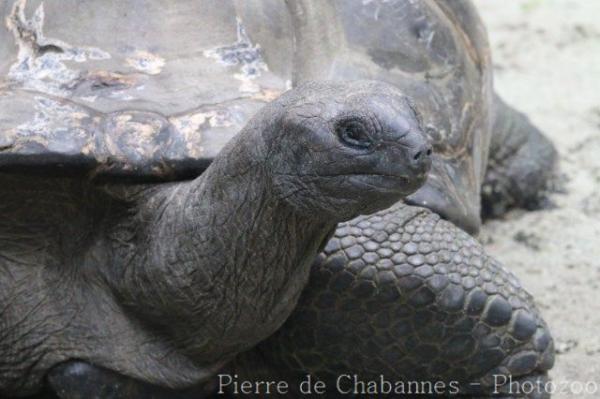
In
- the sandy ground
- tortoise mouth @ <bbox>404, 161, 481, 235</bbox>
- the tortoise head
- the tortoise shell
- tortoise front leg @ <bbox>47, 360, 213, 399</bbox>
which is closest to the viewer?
the tortoise head

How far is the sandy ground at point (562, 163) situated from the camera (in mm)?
5453

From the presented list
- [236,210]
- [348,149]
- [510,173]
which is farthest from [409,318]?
[510,173]

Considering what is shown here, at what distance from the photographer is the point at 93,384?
4281 mm

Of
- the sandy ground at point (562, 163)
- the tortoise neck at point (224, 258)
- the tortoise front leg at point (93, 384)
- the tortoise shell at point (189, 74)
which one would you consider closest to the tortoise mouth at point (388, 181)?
the tortoise neck at point (224, 258)

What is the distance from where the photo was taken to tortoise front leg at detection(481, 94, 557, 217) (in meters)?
6.76

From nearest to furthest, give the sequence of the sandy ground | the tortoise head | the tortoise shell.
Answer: the tortoise head
the tortoise shell
the sandy ground

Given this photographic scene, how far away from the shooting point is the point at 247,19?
175 inches

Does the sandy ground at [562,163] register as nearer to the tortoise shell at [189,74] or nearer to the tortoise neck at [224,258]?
the tortoise shell at [189,74]

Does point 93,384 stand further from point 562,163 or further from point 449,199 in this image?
point 562,163

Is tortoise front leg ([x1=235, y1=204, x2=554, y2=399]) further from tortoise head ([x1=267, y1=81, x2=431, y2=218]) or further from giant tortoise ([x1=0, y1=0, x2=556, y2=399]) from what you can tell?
tortoise head ([x1=267, y1=81, x2=431, y2=218])

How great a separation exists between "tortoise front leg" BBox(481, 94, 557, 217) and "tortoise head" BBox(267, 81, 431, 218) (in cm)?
334

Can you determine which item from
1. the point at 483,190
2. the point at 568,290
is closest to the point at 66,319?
the point at 568,290

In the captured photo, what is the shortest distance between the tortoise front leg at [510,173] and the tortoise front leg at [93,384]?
9.49ft

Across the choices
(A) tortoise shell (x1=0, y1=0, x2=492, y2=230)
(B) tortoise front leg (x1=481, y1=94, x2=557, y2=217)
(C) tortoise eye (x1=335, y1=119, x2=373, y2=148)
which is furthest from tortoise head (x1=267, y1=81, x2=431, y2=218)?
(B) tortoise front leg (x1=481, y1=94, x2=557, y2=217)
